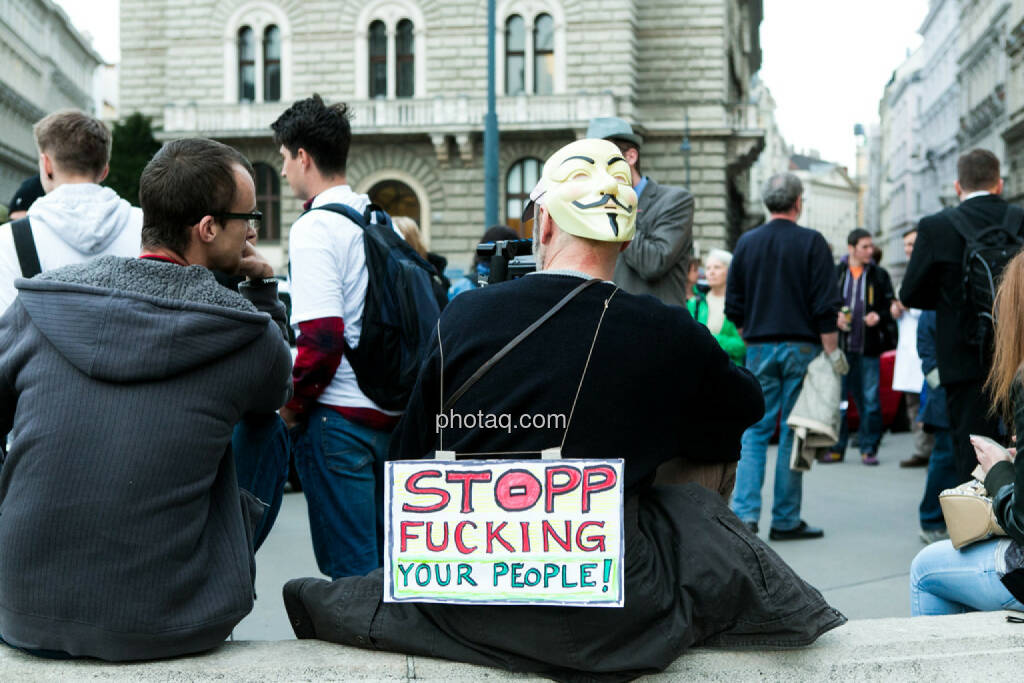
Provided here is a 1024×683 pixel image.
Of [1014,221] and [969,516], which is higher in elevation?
[1014,221]

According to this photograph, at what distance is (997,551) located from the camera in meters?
3.33

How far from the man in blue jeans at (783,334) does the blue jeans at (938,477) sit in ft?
2.12

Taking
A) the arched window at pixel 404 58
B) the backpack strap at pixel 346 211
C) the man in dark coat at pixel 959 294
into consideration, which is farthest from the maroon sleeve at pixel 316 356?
the arched window at pixel 404 58

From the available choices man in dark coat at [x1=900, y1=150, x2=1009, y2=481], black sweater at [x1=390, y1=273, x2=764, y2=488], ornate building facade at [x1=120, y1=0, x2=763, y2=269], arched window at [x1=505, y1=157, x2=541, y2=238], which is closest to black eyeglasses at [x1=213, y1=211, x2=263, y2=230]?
black sweater at [x1=390, y1=273, x2=764, y2=488]

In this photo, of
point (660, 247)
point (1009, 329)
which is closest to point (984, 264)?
point (660, 247)

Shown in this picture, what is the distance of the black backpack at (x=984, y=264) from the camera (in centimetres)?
547

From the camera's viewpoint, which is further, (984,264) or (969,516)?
(984,264)

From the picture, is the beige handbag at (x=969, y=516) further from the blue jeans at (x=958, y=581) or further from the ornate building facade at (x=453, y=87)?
the ornate building facade at (x=453, y=87)

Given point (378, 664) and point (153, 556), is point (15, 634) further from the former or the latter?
point (378, 664)

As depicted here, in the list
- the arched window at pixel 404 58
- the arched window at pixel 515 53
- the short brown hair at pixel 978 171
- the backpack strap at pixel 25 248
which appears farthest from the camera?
the arched window at pixel 404 58

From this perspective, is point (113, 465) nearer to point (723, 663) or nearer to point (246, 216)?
point (246, 216)

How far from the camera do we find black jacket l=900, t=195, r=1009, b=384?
573 centimetres

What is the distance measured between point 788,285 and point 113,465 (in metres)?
5.09

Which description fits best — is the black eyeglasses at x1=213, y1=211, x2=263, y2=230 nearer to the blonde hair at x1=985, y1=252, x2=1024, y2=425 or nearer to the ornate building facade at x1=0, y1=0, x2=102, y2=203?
the blonde hair at x1=985, y1=252, x2=1024, y2=425
